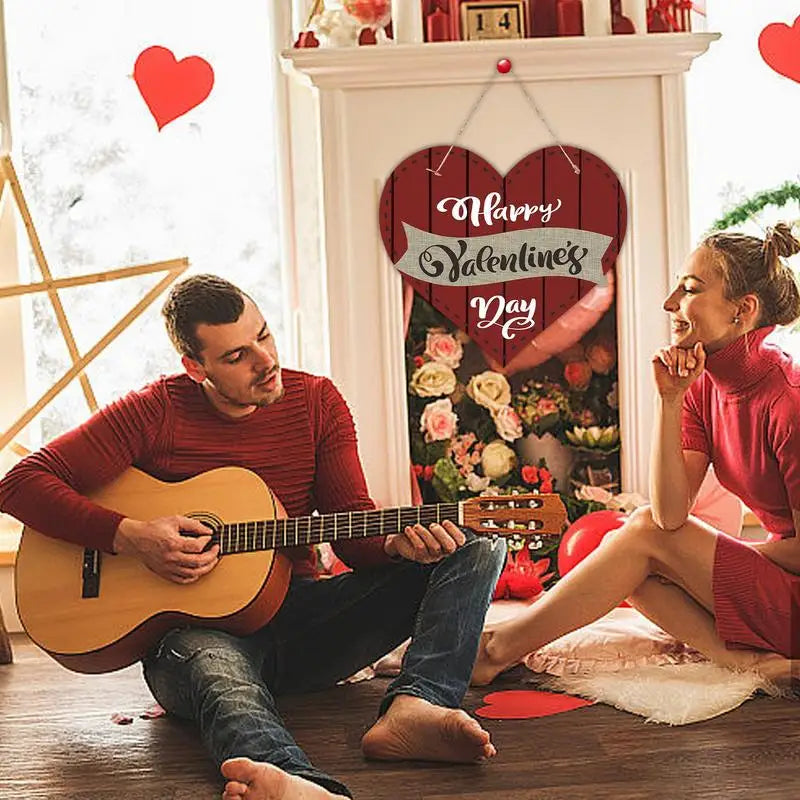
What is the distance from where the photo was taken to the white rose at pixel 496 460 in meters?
3.73

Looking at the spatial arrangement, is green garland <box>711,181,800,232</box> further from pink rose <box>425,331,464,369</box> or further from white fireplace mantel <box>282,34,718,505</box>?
pink rose <box>425,331,464,369</box>

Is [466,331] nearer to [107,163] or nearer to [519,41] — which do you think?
[519,41]

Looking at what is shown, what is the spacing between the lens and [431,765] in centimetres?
248

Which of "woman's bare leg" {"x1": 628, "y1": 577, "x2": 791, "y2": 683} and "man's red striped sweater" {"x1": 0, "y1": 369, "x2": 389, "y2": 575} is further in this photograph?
"woman's bare leg" {"x1": 628, "y1": 577, "x2": 791, "y2": 683}

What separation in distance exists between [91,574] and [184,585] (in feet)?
0.65

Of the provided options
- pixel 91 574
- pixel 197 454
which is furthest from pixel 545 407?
pixel 91 574

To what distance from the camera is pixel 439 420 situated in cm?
372

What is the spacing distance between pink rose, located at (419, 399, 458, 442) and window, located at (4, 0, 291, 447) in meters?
0.54

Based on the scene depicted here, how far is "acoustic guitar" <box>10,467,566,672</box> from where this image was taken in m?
2.64

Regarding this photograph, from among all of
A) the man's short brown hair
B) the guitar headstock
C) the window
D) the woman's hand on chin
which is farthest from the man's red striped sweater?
the window

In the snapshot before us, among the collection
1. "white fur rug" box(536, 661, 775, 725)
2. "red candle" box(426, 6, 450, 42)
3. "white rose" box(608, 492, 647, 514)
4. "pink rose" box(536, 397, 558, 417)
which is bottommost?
"white fur rug" box(536, 661, 775, 725)

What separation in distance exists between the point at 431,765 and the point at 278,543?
0.50m

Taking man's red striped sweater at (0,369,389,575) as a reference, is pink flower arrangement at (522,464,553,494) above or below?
below

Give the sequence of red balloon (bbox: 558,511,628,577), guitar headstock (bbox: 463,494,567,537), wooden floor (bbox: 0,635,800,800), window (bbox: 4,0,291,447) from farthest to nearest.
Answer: window (bbox: 4,0,291,447)
red balloon (bbox: 558,511,628,577)
guitar headstock (bbox: 463,494,567,537)
wooden floor (bbox: 0,635,800,800)
